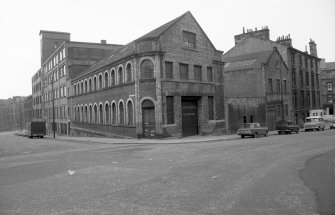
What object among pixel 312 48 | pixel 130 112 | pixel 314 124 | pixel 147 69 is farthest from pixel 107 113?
pixel 312 48

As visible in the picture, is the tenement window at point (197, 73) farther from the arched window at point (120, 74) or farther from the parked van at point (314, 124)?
the parked van at point (314, 124)

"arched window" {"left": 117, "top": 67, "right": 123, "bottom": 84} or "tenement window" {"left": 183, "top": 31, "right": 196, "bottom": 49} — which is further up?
"tenement window" {"left": 183, "top": 31, "right": 196, "bottom": 49}

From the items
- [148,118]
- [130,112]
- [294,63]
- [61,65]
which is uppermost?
[61,65]

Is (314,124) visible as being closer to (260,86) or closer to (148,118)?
(260,86)

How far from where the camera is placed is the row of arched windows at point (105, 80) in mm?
29656

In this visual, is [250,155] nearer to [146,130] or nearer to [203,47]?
[146,130]

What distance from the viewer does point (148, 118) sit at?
27219 mm

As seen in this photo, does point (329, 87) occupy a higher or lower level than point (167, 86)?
higher

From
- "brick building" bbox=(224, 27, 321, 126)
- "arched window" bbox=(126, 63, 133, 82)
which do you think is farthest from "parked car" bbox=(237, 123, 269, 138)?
"brick building" bbox=(224, 27, 321, 126)

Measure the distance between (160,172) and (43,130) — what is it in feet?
137

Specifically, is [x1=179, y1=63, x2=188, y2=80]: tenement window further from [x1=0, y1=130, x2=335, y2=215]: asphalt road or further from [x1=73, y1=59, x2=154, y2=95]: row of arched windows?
[x1=0, y1=130, x2=335, y2=215]: asphalt road

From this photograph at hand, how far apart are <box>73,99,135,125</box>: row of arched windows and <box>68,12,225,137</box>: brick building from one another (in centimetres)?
10

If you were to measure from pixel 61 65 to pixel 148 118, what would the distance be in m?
33.5

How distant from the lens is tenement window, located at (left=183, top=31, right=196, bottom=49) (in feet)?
96.9
